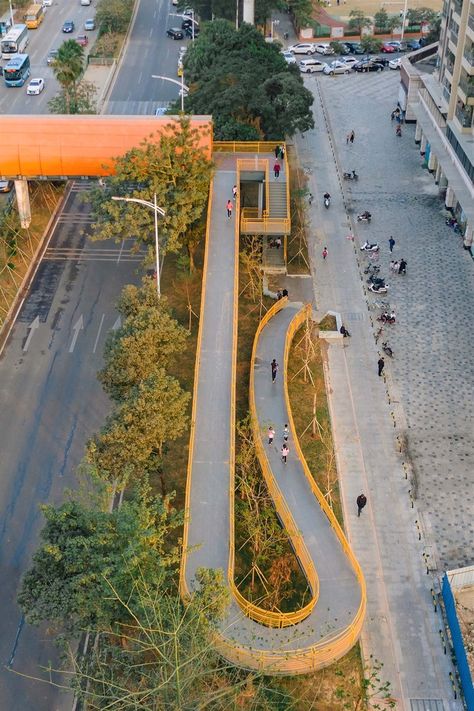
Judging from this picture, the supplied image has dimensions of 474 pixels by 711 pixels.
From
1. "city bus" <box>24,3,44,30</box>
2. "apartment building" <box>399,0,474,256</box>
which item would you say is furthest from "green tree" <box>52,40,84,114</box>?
"city bus" <box>24,3,44,30</box>

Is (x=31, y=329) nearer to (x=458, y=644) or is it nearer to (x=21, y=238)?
(x=21, y=238)

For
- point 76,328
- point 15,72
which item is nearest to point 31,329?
point 76,328

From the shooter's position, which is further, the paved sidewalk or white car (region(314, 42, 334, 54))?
white car (region(314, 42, 334, 54))

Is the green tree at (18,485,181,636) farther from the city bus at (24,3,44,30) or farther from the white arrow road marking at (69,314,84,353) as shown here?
the city bus at (24,3,44,30)

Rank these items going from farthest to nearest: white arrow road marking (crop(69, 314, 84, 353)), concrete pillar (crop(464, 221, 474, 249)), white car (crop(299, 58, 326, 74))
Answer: white car (crop(299, 58, 326, 74))
concrete pillar (crop(464, 221, 474, 249))
white arrow road marking (crop(69, 314, 84, 353))

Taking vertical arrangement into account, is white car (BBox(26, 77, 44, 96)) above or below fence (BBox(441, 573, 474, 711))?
above

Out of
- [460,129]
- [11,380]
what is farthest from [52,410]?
[460,129]
